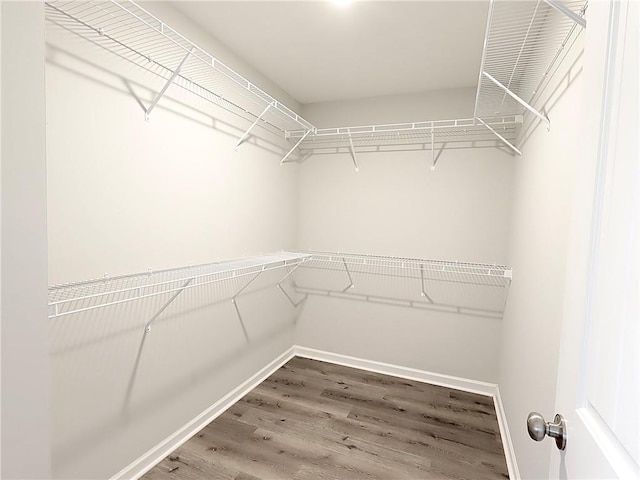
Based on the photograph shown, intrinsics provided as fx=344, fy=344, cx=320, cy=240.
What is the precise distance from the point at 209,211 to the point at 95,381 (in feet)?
3.48

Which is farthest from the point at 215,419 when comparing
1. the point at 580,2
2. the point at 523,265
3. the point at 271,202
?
the point at 580,2

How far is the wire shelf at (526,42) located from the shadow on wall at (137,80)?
150cm

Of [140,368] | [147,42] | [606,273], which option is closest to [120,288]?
[140,368]

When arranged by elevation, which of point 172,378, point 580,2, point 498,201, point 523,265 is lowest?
point 172,378

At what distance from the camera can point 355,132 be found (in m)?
2.92

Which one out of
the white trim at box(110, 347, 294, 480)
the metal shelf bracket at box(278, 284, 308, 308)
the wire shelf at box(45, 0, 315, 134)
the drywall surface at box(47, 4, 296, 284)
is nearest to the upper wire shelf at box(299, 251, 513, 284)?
the metal shelf bracket at box(278, 284, 308, 308)

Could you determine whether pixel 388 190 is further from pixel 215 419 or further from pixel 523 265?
pixel 215 419

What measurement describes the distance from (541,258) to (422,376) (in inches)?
69.3

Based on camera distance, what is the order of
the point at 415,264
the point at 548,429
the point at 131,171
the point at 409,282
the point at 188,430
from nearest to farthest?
the point at 548,429 < the point at 131,171 < the point at 188,430 < the point at 415,264 < the point at 409,282

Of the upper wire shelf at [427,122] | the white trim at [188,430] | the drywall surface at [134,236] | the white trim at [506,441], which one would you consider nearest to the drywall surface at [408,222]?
the upper wire shelf at [427,122]

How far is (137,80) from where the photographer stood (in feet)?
5.36

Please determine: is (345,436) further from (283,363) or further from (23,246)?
(23,246)

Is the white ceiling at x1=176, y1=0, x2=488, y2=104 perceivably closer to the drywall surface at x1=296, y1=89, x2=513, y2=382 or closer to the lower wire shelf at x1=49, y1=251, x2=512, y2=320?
the drywall surface at x1=296, y1=89, x2=513, y2=382

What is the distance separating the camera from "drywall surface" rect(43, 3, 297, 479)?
138cm
